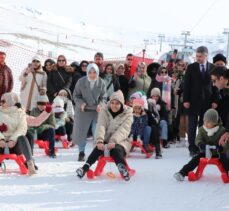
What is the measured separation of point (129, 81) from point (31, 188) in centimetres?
459

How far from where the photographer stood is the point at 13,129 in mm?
5699

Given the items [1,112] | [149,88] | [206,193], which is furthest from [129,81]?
[206,193]

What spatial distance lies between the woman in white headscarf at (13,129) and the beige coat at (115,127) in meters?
0.88

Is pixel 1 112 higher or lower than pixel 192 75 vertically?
lower

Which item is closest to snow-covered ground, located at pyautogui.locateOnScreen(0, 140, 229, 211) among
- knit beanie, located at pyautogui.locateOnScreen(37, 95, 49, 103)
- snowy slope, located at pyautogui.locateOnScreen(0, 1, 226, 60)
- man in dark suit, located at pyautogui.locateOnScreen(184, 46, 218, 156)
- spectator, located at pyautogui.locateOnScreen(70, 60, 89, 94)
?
man in dark suit, located at pyautogui.locateOnScreen(184, 46, 218, 156)

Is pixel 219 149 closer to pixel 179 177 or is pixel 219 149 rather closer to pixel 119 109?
pixel 179 177

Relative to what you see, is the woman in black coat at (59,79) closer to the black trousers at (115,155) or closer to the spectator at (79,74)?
the spectator at (79,74)

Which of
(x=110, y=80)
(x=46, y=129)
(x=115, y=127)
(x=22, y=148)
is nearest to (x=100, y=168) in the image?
(x=115, y=127)

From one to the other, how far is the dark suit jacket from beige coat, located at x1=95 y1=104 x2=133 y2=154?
1493 millimetres

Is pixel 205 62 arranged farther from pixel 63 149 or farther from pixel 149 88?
pixel 63 149

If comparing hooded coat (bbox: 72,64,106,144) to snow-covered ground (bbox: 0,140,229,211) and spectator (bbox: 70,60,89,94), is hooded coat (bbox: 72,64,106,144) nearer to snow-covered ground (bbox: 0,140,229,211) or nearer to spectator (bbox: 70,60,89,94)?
snow-covered ground (bbox: 0,140,229,211)

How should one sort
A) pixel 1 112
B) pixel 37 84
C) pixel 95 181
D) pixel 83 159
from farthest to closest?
1. pixel 37 84
2. pixel 83 159
3. pixel 1 112
4. pixel 95 181

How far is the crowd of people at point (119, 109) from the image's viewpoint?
18.0 ft

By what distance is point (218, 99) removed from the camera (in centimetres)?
697
